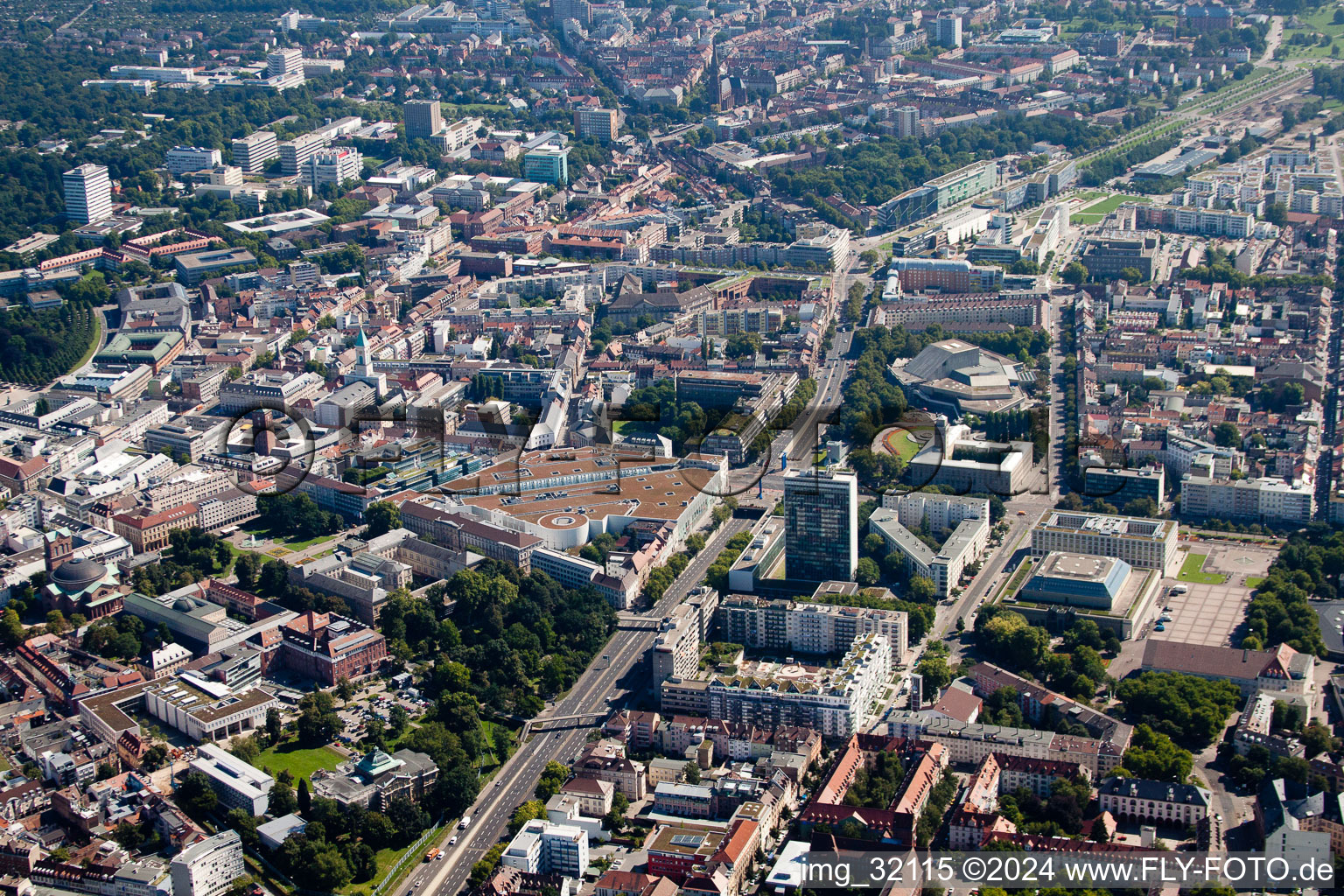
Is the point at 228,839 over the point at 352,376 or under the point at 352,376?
under

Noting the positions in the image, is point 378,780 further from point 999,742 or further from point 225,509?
point 225,509

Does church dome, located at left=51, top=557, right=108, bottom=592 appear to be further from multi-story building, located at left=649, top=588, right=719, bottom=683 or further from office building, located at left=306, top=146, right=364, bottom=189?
office building, located at left=306, top=146, right=364, bottom=189

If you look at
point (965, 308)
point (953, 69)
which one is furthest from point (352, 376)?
point (953, 69)

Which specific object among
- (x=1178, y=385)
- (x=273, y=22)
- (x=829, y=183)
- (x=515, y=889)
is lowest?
(x=515, y=889)

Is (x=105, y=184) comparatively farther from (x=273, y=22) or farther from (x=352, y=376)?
(x=273, y=22)

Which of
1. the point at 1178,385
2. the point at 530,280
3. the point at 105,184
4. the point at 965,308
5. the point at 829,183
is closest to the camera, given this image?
the point at 1178,385

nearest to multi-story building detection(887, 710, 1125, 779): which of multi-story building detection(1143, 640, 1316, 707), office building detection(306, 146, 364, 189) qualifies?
multi-story building detection(1143, 640, 1316, 707)

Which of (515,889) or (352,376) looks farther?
(352,376)

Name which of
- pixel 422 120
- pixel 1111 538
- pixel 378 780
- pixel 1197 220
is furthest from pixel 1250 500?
pixel 422 120

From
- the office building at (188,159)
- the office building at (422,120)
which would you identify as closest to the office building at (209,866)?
the office building at (188,159)
